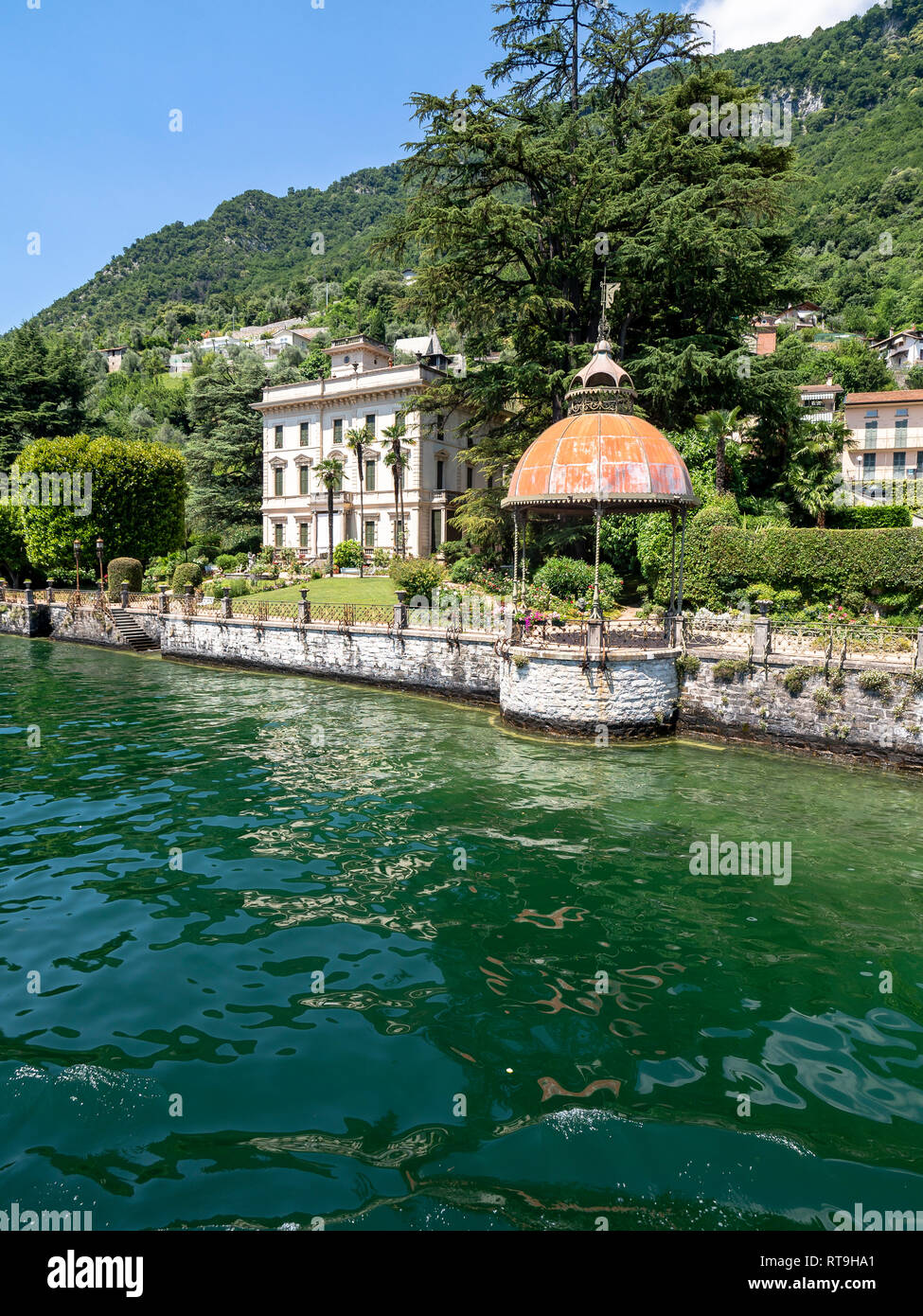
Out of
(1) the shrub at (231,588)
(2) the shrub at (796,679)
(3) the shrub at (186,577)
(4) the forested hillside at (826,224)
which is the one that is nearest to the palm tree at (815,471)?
(4) the forested hillside at (826,224)

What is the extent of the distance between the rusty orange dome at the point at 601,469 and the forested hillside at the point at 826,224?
17.1 metres

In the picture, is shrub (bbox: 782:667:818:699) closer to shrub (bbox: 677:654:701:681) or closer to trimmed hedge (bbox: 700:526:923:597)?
shrub (bbox: 677:654:701:681)

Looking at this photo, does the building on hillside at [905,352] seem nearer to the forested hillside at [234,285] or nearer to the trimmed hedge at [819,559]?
the trimmed hedge at [819,559]

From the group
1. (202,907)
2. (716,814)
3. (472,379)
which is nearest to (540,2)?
(472,379)

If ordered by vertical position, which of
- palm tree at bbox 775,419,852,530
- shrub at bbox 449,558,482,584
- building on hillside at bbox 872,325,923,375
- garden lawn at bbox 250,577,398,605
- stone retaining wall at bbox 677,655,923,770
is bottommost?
stone retaining wall at bbox 677,655,923,770

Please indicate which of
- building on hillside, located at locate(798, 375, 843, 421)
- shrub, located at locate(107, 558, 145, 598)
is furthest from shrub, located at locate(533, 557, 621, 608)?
building on hillside, located at locate(798, 375, 843, 421)

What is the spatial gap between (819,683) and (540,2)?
31.4 meters

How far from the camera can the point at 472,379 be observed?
3094cm

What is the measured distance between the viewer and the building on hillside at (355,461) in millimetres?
45500

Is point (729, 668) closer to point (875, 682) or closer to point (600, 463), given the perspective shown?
point (875, 682)

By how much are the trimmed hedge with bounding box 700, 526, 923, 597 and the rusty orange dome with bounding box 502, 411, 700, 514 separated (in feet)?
21.5

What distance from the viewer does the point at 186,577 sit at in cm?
3819

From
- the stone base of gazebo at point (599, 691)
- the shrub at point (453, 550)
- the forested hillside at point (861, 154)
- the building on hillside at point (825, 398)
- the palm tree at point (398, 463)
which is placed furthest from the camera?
the forested hillside at point (861, 154)

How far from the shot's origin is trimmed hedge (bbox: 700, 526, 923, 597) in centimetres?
2195
